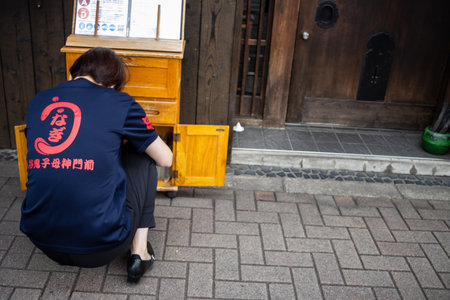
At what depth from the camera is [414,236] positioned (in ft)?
11.8

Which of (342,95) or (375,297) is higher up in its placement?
(342,95)

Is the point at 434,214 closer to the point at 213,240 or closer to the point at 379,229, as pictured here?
the point at 379,229

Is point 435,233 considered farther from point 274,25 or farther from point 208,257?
point 274,25

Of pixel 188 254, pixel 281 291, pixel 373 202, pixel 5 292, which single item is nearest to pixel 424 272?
pixel 373 202

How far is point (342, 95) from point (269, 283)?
286cm

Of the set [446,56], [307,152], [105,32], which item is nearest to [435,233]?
[307,152]

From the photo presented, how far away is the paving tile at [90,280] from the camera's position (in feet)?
9.41

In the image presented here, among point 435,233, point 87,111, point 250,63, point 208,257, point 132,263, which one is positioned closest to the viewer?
point 87,111

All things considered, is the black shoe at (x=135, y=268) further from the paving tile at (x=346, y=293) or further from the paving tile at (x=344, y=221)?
the paving tile at (x=344, y=221)

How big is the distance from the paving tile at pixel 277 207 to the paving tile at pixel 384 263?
75 centimetres

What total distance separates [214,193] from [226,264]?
3.26ft

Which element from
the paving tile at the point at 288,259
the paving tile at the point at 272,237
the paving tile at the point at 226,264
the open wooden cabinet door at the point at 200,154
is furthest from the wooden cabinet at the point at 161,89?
the paving tile at the point at 288,259

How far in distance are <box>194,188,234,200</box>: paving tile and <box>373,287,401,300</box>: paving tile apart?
1472mm

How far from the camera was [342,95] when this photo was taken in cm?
518
